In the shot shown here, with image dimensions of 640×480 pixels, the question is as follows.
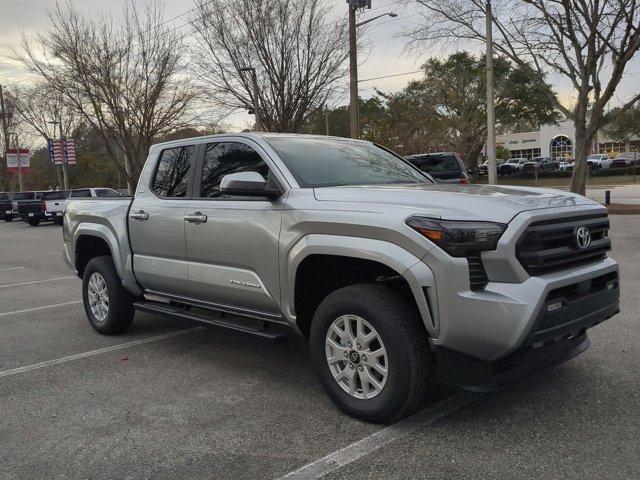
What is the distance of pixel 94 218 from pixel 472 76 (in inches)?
1734

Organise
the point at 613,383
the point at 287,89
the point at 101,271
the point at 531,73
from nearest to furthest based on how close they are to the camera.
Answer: the point at 613,383, the point at 101,271, the point at 531,73, the point at 287,89

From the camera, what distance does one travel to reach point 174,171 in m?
5.37

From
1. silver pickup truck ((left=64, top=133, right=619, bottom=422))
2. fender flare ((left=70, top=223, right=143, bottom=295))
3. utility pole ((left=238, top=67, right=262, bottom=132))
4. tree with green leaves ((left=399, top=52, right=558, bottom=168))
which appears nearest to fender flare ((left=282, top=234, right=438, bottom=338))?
silver pickup truck ((left=64, top=133, right=619, bottom=422))

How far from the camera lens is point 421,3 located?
61.7ft

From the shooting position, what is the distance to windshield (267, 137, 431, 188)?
4422 millimetres

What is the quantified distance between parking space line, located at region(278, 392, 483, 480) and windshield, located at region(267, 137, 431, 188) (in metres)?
1.68

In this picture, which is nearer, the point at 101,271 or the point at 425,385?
the point at 425,385

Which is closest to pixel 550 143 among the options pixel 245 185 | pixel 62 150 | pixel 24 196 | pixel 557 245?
pixel 62 150

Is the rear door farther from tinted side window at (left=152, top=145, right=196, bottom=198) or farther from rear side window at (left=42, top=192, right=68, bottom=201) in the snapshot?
rear side window at (left=42, top=192, right=68, bottom=201)

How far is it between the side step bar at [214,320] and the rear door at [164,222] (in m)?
0.16

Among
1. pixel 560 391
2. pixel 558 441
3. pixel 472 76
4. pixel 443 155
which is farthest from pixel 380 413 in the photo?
pixel 472 76

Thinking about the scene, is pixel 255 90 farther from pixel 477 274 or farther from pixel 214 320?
pixel 477 274

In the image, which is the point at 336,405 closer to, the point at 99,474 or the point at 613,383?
the point at 99,474

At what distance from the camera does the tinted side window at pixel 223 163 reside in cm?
464
